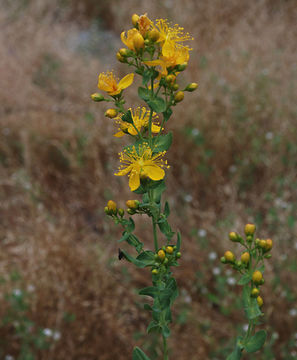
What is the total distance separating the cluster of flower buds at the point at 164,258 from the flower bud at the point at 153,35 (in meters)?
0.60

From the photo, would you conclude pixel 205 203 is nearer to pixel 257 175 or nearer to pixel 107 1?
pixel 257 175

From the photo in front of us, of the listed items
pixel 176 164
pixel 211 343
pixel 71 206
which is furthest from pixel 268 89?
pixel 211 343

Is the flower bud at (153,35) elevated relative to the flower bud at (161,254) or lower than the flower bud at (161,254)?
elevated

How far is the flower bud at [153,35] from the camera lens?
3.62 ft

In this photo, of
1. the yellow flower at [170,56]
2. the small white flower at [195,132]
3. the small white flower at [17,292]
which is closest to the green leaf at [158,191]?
the yellow flower at [170,56]

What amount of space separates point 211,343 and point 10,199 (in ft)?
6.69

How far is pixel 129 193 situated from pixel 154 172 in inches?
69.7

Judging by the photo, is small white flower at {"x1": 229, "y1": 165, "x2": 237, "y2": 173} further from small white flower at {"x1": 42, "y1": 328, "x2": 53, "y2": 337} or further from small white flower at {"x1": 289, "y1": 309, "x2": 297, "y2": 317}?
small white flower at {"x1": 42, "y1": 328, "x2": 53, "y2": 337}

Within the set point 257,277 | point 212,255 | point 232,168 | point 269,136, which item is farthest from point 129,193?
point 257,277

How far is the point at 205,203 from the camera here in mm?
3191

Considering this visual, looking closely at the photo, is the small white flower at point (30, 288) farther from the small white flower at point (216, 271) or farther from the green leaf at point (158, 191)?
the green leaf at point (158, 191)

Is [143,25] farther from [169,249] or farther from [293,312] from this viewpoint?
[293,312]

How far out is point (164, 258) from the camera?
4.00 feet

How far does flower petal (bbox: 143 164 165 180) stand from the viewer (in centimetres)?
116
